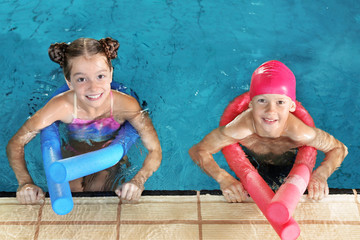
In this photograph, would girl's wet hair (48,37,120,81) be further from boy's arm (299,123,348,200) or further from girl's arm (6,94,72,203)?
boy's arm (299,123,348,200)

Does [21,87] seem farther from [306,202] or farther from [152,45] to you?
[306,202]

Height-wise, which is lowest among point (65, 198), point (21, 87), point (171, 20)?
point (65, 198)

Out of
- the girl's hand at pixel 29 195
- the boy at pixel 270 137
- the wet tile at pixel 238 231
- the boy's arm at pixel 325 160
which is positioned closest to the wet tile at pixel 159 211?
the wet tile at pixel 238 231

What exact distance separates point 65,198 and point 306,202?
135cm

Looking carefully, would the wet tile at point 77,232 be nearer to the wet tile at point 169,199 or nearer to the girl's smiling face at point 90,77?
the wet tile at point 169,199

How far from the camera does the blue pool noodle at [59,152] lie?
2.14 metres

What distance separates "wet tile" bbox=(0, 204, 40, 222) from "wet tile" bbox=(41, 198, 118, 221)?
0.18 ft

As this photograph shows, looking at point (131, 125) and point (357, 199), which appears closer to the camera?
point (357, 199)

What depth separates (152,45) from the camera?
3.95 meters

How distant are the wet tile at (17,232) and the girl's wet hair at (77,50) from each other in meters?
0.90

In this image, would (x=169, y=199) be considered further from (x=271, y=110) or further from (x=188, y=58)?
(x=188, y=58)

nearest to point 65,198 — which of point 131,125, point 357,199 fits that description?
point 131,125

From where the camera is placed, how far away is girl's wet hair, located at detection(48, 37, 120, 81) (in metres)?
2.57

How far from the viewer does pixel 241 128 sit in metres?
2.74
